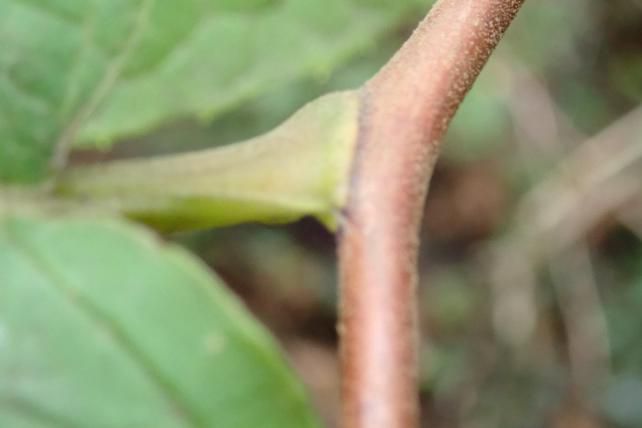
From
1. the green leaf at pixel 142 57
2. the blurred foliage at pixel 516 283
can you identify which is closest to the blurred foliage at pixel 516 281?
the blurred foliage at pixel 516 283

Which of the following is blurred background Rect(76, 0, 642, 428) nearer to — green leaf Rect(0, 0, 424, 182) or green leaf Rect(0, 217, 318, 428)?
green leaf Rect(0, 0, 424, 182)

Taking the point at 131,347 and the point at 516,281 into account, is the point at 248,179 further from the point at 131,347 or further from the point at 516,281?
the point at 516,281

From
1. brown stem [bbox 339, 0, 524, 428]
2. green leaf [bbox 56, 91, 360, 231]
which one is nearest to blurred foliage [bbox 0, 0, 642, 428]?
green leaf [bbox 56, 91, 360, 231]

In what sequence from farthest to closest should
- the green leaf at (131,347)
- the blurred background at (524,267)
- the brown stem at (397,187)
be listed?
the blurred background at (524,267)
the green leaf at (131,347)
the brown stem at (397,187)

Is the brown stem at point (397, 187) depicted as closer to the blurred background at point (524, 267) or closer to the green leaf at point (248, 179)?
the green leaf at point (248, 179)

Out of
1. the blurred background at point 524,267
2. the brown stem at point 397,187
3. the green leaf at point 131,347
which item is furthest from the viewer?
the blurred background at point 524,267

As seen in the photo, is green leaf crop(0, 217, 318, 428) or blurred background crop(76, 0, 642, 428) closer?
green leaf crop(0, 217, 318, 428)
